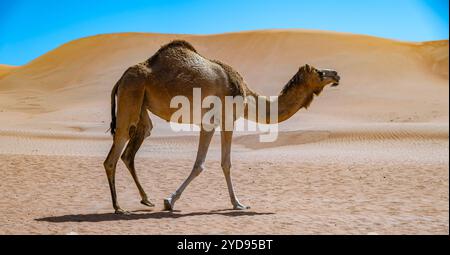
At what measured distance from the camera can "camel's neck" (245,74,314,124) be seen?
7.80 metres

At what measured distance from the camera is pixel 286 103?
783 cm

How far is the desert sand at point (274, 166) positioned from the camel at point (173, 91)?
0.78 metres

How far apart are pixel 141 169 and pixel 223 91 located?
5617 millimetres

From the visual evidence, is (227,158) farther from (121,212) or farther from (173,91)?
(121,212)

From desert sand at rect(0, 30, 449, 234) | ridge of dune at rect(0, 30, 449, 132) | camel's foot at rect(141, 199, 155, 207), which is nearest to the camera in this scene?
desert sand at rect(0, 30, 449, 234)

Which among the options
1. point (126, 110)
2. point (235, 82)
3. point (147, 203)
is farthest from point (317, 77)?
point (147, 203)

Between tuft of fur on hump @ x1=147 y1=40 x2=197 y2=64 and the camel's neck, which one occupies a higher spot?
tuft of fur on hump @ x1=147 y1=40 x2=197 y2=64

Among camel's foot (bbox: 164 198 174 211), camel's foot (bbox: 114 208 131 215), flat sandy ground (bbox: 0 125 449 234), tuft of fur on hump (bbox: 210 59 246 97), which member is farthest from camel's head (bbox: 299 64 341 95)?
camel's foot (bbox: 114 208 131 215)

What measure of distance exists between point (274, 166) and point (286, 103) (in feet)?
18.1

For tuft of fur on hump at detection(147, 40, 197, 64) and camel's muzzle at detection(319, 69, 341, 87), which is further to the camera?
camel's muzzle at detection(319, 69, 341, 87)

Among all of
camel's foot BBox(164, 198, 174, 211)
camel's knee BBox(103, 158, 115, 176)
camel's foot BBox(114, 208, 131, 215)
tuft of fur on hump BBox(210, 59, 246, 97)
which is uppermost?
tuft of fur on hump BBox(210, 59, 246, 97)

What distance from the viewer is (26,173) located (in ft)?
37.5

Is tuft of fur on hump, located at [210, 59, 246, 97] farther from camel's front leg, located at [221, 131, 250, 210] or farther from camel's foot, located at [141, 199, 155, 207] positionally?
camel's foot, located at [141, 199, 155, 207]

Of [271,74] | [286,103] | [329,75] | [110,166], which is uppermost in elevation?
[271,74]
